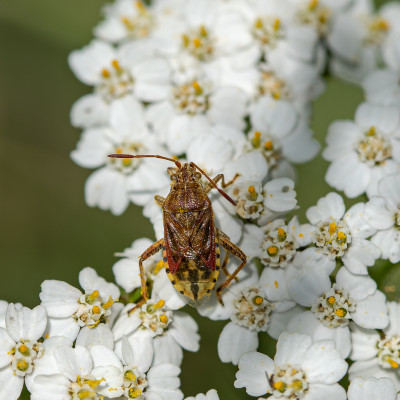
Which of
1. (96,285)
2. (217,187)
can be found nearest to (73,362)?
(96,285)

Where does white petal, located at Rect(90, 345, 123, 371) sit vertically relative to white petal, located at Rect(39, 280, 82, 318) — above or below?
below

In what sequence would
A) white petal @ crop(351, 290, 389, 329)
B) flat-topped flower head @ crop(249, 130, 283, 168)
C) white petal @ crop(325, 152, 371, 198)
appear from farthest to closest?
1. flat-topped flower head @ crop(249, 130, 283, 168)
2. white petal @ crop(325, 152, 371, 198)
3. white petal @ crop(351, 290, 389, 329)

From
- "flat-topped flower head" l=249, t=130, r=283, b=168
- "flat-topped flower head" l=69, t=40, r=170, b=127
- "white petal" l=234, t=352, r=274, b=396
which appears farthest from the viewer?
"flat-topped flower head" l=69, t=40, r=170, b=127

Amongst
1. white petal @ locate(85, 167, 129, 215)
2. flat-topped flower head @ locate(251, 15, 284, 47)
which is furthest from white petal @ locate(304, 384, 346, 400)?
flat-topped flower head @ locate(251, 15, 284, 47)

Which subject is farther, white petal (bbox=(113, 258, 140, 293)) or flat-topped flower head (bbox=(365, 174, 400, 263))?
white petal (bbox=(113, 258, 140, 293))

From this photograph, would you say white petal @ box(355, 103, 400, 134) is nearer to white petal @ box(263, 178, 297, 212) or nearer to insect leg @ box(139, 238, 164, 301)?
white petal @ box(263, 178, 297, 212)

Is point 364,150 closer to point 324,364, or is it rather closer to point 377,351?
point 377,351

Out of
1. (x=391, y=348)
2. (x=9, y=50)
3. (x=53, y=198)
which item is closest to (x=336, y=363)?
(x=391, y=348)

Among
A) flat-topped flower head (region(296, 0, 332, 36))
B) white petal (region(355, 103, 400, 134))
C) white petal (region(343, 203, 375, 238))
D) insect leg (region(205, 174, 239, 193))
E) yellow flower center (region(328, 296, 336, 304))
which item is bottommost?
yellow flower center (region(328, 296, 336, 304))
